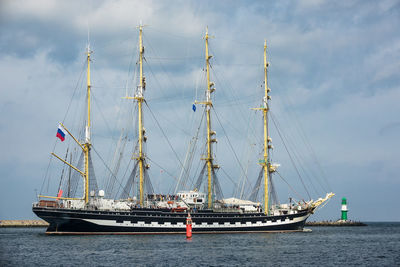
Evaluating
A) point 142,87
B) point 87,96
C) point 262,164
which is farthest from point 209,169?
point 87,96

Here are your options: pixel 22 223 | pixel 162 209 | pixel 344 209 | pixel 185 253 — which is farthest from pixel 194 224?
pixel 344 209

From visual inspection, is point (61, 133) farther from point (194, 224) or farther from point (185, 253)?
point (185, 253)

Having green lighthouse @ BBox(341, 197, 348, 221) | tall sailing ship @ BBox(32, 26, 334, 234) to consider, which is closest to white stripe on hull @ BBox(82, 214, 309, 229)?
tall sailing ship @ BBox(32, 26, 334, 234)

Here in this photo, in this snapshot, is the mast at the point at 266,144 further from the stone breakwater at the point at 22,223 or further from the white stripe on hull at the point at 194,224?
the stone breakwater at the point at 22,223

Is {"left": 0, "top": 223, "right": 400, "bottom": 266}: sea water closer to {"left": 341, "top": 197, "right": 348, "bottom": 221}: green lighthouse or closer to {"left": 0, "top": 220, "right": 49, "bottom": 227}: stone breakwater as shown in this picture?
{"left": 0, "top": 220, "right": 49, "bottom": 227}: stone breakwater

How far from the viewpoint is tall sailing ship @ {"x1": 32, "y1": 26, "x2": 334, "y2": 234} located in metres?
75.9

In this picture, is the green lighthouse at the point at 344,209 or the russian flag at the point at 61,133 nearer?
the russian flag at the point at 61,133

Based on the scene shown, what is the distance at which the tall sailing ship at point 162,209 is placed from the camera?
75.9 m

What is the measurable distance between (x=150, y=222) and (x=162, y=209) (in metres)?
2.89

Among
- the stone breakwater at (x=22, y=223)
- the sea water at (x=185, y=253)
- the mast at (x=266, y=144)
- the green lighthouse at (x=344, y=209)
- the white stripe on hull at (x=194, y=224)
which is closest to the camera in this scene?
Result: the sea water at (x=185, y=253)

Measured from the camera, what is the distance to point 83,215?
75125 millimetres

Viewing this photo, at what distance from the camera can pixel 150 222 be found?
78938 mm

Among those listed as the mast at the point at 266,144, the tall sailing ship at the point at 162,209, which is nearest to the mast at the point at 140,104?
the tall sailing ship at the point at 162,209

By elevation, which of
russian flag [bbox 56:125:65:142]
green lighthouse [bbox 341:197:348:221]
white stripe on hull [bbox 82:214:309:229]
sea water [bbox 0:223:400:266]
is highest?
russian flag [bbox 56:125:65:142]
